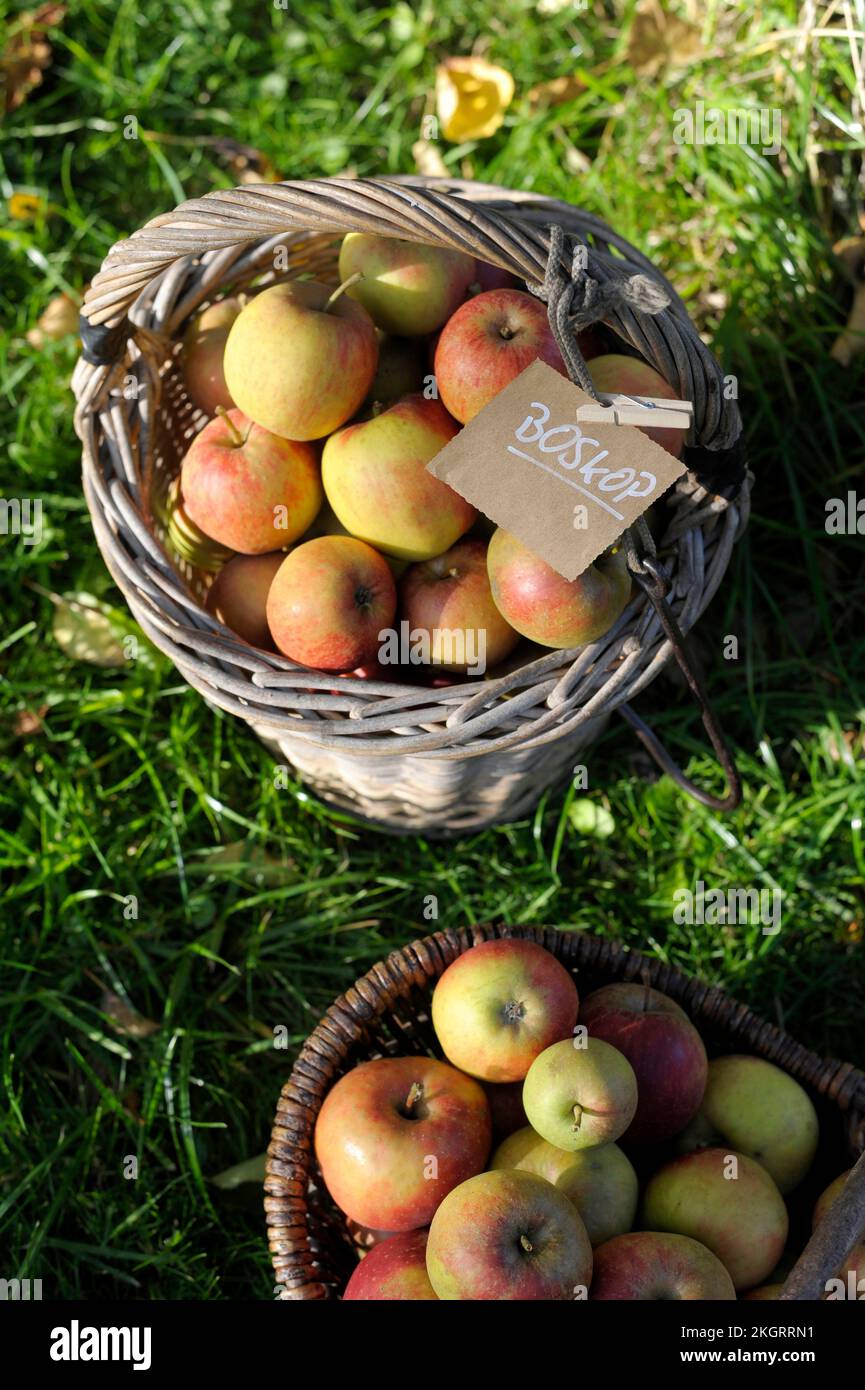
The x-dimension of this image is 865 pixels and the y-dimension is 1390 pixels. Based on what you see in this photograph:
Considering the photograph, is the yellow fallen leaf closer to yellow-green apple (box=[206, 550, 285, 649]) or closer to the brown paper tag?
yellow-green apple (box=[206, 550, 285, 649])

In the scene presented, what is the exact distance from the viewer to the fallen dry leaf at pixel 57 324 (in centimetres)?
302

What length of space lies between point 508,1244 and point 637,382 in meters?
1.37

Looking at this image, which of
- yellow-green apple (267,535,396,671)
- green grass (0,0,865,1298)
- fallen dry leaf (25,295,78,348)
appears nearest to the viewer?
yellow-green apple (267,535,396,671)

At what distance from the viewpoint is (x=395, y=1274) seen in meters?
1.66

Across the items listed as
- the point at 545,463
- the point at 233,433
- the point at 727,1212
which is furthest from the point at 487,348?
the point at 727,1212

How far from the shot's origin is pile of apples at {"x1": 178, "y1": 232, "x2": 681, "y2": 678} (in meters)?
1.87

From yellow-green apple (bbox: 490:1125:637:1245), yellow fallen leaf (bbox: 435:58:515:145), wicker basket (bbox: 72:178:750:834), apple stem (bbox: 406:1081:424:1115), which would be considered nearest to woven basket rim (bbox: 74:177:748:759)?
wicker basket (bbox: 72:178:750:834)

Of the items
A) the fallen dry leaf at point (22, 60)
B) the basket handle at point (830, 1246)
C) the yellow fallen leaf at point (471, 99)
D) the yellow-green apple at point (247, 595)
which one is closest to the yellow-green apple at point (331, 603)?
the yellow-green apple at point (247, 595)

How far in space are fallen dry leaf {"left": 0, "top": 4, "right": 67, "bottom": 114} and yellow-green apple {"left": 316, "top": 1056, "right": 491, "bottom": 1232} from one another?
3.05 meters

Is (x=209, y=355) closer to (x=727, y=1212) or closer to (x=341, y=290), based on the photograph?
(x=341, y=290)

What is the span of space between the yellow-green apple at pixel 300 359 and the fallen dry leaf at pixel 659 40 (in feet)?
5.62

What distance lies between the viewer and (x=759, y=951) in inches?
96.0
